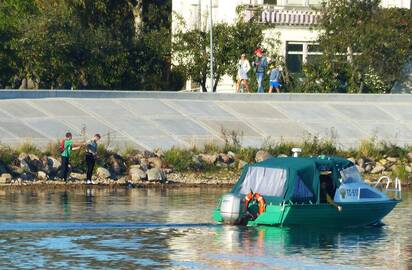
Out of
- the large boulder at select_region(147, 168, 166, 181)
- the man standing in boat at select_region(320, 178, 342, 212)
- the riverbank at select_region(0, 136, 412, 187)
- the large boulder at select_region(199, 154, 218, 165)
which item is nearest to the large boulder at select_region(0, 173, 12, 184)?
the riverbank at select_region(0, 136, 412, 187)

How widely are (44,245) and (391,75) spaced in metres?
39.4

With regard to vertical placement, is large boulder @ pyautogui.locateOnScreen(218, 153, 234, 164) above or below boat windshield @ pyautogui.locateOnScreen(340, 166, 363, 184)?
above

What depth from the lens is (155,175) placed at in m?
52.4

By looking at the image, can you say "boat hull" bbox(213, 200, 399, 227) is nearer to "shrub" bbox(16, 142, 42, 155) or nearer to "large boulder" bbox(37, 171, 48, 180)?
"large boulder" bbox(37, 171, 48, 180)

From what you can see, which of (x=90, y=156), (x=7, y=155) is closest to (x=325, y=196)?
A: (x=90, y=156)

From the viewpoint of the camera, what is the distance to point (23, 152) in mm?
52281

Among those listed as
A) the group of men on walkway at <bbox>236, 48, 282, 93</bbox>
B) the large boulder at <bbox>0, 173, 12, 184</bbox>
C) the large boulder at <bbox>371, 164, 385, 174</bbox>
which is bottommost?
the large boulder at <bbox>0, 173, 12, 184</bbox>

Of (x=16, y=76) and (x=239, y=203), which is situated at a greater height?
(x=16, y=76)

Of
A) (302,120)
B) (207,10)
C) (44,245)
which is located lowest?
(44,245)

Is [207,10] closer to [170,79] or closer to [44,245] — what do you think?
[170,79]

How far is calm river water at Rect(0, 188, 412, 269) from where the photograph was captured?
109 feet

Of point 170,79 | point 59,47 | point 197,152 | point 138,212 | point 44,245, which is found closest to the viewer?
point 44,245

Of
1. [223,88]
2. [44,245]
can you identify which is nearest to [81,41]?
[223,88]

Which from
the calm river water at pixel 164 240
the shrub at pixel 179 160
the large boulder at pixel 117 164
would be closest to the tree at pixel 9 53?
the shrub at pixel 179 160
